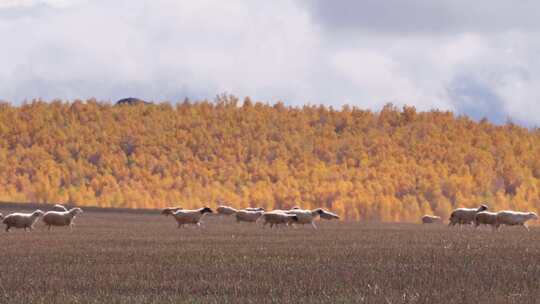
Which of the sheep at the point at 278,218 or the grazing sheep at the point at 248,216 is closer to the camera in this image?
the sheep at the point at 278,218

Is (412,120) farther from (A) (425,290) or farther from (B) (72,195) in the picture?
(A) (425,290)

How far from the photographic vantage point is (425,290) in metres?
15.5

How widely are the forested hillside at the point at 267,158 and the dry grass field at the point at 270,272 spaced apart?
3727 inches

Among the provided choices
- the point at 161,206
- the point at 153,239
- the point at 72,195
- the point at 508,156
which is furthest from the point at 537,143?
the point at 153,239

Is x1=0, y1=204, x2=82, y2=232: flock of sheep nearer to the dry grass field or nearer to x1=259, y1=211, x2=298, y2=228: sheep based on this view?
x1=259, y1=211, x2=298, y2=228: sheep

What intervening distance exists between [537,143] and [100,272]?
146m

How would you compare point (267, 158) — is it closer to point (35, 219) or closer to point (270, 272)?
point (35, 219)

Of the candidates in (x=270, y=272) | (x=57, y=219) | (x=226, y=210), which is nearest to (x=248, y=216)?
(x=57, y=219)

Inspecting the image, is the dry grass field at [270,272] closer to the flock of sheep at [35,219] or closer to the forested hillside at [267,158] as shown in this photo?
the flock of sheep at [35,219]

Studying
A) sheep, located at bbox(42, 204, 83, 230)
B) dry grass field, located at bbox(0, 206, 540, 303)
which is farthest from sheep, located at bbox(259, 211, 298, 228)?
dry grass field, located at bbox(0, 206, 540, 303)

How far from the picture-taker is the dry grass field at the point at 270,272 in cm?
1497

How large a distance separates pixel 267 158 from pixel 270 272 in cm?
12998

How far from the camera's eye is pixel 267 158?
487ft

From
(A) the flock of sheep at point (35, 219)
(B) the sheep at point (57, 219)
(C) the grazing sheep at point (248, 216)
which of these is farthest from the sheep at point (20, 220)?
(C) the grazing sheep at point (248, 216)
